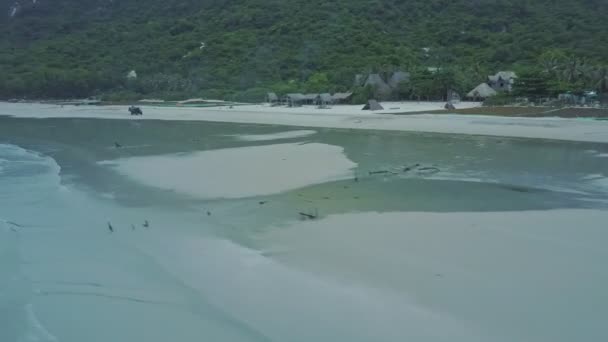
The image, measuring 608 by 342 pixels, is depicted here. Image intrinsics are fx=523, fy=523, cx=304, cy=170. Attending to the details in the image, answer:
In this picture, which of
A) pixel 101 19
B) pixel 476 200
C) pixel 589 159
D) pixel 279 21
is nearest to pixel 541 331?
pixel 476 200

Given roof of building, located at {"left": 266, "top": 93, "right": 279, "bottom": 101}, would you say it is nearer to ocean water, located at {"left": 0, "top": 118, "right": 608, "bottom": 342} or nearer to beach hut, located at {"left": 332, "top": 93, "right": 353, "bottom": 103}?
beach hut, located at {"left": 332, "top": 93, "right": 353, "bottom": 103}

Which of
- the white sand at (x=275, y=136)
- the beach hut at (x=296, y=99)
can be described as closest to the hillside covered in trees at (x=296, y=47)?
the beach hut at (x=296, y=99)

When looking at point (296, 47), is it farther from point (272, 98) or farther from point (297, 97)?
point (297, 97)

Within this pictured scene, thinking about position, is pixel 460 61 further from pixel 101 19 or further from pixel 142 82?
pixel 101 19

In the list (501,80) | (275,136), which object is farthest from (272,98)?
(275,136)

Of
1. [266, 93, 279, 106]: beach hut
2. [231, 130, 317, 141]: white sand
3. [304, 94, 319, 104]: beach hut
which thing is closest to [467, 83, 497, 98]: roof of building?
[304, 94, 319, 104]: beach hut

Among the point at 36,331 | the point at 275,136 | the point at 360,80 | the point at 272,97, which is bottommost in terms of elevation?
the point at 36,331

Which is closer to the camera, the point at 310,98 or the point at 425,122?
the point at 425,122
